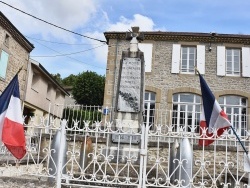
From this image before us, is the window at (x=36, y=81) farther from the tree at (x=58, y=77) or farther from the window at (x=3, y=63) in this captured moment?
the tree at (x=58, y=77)

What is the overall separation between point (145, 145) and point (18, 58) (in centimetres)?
1556

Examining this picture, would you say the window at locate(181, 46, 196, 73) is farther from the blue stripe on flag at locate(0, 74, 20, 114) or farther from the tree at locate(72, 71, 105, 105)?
the tree at locate(72, 71, 105, 105)

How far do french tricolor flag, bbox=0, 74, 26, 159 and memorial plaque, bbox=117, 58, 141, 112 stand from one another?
321cm

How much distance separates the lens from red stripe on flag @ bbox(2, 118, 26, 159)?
193 inches

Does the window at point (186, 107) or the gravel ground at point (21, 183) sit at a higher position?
the window at point (186, 107)

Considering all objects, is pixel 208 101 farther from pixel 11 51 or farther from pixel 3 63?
pixel 11 51

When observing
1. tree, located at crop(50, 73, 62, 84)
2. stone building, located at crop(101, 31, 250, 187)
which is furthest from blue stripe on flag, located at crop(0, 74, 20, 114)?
tree, located at crop(50, 73, 62, 84)

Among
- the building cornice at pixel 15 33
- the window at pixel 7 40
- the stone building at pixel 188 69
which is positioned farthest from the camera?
the stone building at pixel 188 69

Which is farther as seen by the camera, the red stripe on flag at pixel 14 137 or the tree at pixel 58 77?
the tree at pixel 58 77

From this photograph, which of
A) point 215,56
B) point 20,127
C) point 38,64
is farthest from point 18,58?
point 20,127

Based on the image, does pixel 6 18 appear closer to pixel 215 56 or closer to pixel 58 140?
pixel 215 56

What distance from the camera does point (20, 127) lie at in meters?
5.04

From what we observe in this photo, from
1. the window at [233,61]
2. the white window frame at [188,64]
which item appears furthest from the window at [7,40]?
the window at [233,61]

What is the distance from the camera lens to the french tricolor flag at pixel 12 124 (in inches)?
194
